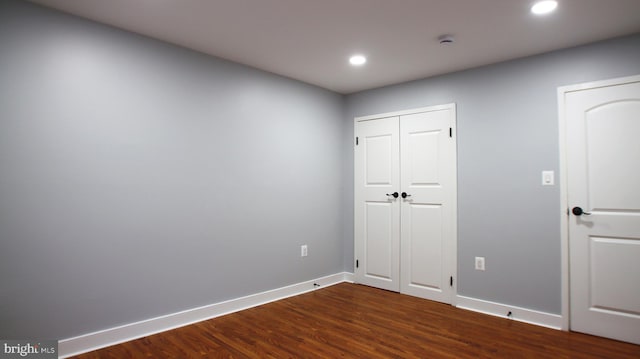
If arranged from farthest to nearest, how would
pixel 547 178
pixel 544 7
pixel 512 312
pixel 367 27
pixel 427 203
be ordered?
pixel 427 203 < pixel 512 312 < pixel 547 178 < pixel 367 27 < pixel 544 7

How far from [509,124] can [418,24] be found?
140 centimetres

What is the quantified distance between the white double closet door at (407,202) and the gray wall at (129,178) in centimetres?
94

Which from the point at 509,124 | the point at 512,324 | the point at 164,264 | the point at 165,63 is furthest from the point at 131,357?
the point at 509,124

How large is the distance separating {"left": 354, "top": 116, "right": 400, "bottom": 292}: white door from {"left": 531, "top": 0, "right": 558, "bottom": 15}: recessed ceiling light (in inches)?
72.1

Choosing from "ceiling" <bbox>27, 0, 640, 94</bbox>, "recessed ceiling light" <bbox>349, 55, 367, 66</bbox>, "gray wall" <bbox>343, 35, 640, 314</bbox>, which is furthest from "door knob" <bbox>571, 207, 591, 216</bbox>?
"recessed ceiling light" <bbox>349, 55, 367, 66</bbox>

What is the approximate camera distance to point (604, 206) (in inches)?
111

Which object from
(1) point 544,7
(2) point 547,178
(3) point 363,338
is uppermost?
(1) point 544,7

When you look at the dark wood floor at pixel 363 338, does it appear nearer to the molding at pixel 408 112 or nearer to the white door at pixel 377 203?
the white door at pixel 377 203

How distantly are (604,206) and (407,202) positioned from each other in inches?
67.9

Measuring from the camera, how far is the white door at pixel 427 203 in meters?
3.63

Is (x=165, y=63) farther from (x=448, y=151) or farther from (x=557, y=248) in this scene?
(x=557, y=248)

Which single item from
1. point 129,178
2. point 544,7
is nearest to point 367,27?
point 544,7

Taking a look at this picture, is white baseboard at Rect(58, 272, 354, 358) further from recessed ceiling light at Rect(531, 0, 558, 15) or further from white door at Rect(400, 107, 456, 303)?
recessed ceiling light at Rect(531, 0, 558, 15)

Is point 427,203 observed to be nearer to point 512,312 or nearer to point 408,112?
point 408,112
